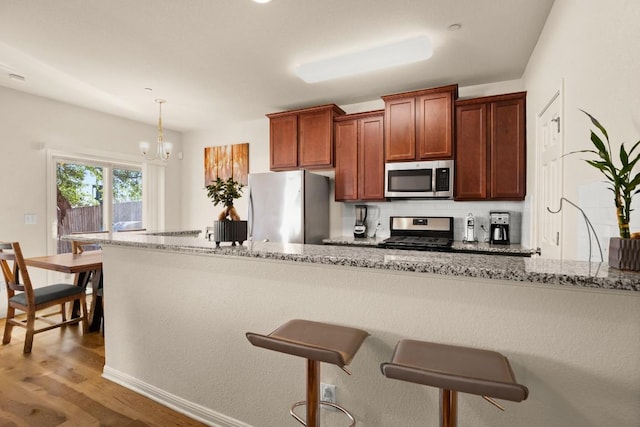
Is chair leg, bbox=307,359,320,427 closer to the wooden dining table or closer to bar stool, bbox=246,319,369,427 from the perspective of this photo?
bar stool, bbox=246,319,369,427

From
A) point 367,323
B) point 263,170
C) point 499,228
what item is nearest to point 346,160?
point 263,170

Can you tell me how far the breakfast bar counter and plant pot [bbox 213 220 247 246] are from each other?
0.08 metres

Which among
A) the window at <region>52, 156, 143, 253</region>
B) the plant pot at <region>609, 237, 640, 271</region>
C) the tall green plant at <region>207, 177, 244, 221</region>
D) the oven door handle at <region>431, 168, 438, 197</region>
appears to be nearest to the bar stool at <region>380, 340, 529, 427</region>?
the plant pot at <region>609, 237, 640, 271</region>

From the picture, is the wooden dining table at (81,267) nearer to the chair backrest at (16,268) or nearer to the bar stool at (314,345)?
the chair backrest at (16,268)

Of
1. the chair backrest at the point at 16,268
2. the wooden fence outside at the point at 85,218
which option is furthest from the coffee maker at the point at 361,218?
the wooden fence outside at the point at 85,218

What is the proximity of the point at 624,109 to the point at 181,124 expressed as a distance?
17.3 ft

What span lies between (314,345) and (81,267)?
275 centimetres

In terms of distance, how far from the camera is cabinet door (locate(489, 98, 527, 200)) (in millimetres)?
3139

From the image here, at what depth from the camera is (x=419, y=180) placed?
3.49 meters

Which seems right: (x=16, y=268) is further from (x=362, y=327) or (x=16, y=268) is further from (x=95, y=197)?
(x=362, y=327)

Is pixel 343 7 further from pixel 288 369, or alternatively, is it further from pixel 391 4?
pixel 288 369

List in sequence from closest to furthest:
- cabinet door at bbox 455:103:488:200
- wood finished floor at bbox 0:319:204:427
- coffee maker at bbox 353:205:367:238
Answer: wood finished floor at bbox 0:319:204:427
cabinet door at bbox 455:103:488:200
coffee maker at bbox 353:205:367:238

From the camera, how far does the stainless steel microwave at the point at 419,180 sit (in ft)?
11.1

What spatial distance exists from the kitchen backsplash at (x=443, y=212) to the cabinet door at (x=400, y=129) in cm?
62
